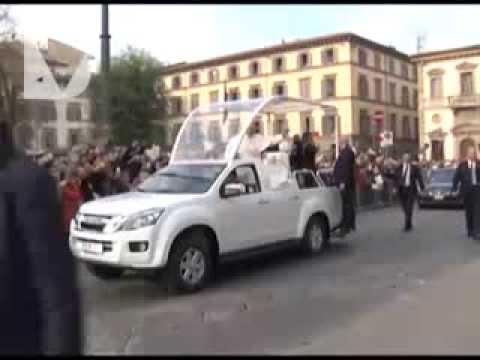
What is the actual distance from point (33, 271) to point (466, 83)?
220ft

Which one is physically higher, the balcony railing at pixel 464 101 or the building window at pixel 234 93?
the building window at pixel 234 93

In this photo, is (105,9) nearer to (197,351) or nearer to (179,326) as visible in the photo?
(179,326)

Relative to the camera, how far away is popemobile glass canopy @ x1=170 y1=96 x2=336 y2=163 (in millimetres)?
10891

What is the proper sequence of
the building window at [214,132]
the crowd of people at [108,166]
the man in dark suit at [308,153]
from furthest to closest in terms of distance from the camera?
the man in dark suit at [308,153]
the building window at [214,132]
the crowd of people at [108,166]

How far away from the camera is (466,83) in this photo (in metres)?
64.0

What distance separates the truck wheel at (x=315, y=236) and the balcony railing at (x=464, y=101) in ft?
179

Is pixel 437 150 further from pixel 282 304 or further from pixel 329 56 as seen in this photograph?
pixel 282 304

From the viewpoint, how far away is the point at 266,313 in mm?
6711

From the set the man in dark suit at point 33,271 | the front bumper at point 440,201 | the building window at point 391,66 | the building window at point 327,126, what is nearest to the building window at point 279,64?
the building window at point 391,66

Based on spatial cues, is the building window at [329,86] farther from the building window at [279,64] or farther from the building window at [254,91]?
the building window at [254,91]

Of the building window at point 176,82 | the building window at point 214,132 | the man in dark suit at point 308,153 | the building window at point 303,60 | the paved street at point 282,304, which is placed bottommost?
the paved street at point 282,304

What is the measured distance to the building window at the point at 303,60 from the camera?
71.2 metres

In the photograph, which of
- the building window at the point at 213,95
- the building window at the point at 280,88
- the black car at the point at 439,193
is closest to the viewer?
the black car at the point at 439,193

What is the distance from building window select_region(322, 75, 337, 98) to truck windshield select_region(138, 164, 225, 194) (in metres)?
62.0
